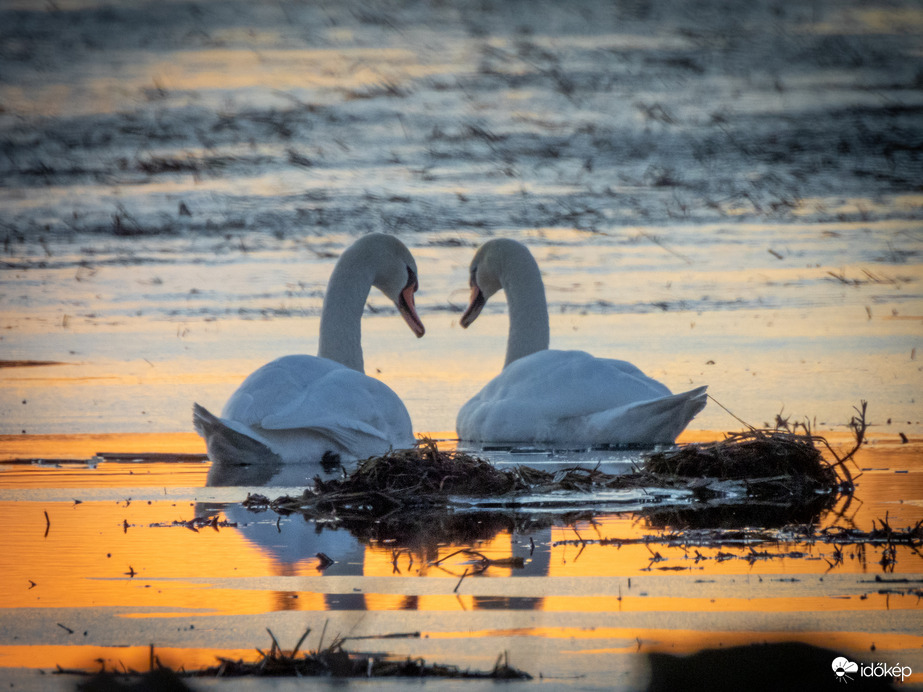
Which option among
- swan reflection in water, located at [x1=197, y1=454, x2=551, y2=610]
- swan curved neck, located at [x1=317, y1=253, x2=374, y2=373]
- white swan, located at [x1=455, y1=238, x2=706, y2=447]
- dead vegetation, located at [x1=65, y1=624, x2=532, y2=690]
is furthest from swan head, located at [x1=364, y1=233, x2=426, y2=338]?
dead vegetation, located at [x1=65, y1=624, x2=532, y2=690]

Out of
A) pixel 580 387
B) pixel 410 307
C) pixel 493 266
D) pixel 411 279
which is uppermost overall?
pixel 493 266

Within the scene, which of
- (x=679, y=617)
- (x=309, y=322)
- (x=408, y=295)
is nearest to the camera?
(x=679, y=617)

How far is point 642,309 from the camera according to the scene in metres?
17.8

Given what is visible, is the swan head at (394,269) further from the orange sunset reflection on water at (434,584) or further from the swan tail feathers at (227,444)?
the orange sunset reflection on water at (434,584)

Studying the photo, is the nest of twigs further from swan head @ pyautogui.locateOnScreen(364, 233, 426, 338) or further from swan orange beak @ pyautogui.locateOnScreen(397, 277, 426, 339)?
swan orange beak @ pyautogui.locateOnScreen(397, 277, 426, 339)

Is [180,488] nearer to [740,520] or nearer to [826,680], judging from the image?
[740,520]

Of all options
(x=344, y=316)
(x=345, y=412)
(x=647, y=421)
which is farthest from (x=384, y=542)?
(x=344, y=316)

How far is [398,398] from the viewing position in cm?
1115

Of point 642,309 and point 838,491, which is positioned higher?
point 642,309

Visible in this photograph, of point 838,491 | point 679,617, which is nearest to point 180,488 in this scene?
point 838,491

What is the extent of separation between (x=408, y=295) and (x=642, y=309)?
449 cm

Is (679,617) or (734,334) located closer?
(679,617)

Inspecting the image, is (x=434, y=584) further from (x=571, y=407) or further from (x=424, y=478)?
(x=571, y=407)

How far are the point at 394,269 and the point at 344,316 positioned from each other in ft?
3.09
